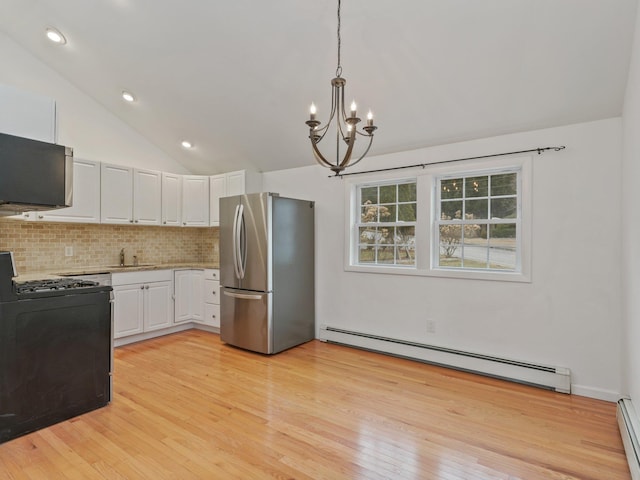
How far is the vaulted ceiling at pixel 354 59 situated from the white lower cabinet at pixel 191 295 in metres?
1.93

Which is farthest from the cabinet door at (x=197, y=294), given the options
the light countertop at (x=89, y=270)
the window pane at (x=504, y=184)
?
the window pane at (x=504, y=184)

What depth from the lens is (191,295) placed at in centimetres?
489

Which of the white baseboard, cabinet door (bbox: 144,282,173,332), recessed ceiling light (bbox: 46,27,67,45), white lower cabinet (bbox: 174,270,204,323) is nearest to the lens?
the white baseboard

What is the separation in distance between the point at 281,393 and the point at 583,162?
309 cm

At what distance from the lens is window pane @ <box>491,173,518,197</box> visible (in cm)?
335

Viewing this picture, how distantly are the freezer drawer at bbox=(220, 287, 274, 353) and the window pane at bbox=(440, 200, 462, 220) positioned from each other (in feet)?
6.67

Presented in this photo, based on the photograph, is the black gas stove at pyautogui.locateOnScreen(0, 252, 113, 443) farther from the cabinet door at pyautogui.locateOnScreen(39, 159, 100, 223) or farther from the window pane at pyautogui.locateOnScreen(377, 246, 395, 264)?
the window pane at pyautogui.locateOnScreen(377, 246, 395, 264)

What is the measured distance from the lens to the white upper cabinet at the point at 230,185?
4.86 m

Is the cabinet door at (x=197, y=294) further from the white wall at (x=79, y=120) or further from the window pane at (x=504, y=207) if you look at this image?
the window pane at (x=504, y=207)

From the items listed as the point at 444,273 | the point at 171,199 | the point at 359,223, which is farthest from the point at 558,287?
the point at 171,199

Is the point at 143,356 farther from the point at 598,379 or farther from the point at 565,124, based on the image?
the point at 565,124

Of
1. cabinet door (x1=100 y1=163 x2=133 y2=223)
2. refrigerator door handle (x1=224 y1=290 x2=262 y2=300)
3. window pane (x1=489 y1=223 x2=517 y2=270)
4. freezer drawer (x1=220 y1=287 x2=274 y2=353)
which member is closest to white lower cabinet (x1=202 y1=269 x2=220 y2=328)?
freezer drawer (x1=220 y1=287 x2=274 y2=353)

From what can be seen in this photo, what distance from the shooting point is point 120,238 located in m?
4.78

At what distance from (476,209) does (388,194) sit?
3.21 ft
